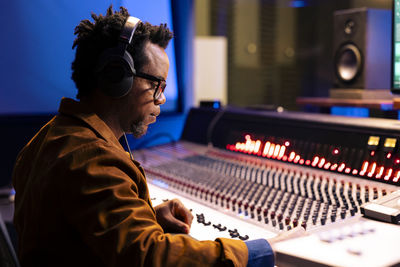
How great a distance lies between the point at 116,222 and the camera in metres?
0.68

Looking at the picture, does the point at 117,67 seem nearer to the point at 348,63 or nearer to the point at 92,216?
the point at 92,216

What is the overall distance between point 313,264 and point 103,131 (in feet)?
1.57

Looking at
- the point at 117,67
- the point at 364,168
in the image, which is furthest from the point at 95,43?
the point at 364,168

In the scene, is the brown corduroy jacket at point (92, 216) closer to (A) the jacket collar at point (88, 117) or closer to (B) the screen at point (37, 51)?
(A) the jacket collar at point (88, 117)

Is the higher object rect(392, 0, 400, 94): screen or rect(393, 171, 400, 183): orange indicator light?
rect(392, 0, 400, 94): screen

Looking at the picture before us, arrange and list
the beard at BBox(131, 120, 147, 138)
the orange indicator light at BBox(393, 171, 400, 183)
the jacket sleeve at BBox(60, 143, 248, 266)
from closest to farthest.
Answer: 1. the jacket sleeve at BBox(60, 143, 248, 266)
2. the beard at BBox(131, 120, 147, 138)
3. the orange indicator light at BBox(393, 171, 400, 183)

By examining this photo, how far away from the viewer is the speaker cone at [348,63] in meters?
2.17

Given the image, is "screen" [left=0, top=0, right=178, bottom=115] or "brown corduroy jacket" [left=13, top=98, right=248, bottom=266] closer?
"brown corduroy jacket" [left=13, top=98, right=248, bottom=266]

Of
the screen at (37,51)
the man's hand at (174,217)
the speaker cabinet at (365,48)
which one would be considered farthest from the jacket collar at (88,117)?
the speaker cabinet at (365,48)

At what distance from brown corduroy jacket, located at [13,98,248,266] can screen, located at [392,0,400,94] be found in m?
1.04

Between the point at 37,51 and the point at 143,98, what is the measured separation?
95 centimetres

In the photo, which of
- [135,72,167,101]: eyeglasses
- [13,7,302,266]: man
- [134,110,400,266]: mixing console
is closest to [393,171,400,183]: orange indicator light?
[134,110,400,266]: mixing console

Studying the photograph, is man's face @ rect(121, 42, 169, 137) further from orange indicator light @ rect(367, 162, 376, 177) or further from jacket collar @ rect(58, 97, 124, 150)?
orange indicator light @ rect(367, 162, 376, 177)

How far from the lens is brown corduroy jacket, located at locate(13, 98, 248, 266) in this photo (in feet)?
2.24
